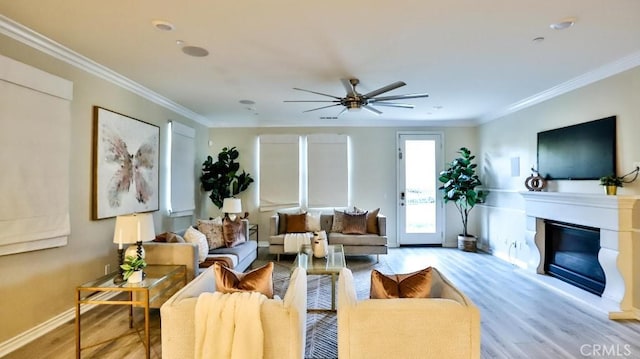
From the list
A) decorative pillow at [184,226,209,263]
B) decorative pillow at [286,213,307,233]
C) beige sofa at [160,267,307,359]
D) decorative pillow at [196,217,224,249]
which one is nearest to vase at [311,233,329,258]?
decorative pillow at [184,226,209,263]

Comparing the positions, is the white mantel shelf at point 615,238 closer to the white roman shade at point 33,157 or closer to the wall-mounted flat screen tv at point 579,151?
the wall-mounted flat screen tv at point 579,151

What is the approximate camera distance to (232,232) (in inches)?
193

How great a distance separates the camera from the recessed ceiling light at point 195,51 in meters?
3.27

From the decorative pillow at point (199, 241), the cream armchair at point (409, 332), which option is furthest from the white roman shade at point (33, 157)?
the cream armchair at point (409, 332)

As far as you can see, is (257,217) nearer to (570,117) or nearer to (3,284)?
(3,284)

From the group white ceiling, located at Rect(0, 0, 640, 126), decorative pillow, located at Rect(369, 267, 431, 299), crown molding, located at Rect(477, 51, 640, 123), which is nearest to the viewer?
decorative pillow, located at Rect(369, 267, 431, 299)

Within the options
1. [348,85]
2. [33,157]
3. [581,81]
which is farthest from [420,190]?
[33,157]

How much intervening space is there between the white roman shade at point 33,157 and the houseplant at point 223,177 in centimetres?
341

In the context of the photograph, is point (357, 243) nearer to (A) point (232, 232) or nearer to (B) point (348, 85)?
(A) point (232, 232)

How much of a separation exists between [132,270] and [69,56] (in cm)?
226

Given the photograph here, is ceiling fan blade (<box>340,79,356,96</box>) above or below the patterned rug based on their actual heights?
above

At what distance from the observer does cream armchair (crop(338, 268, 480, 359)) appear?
173 cm

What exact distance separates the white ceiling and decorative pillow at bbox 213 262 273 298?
1896 millimetres

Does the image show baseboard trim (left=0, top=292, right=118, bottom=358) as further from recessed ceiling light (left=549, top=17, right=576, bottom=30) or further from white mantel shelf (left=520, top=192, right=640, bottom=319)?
white mantel shelf (left=520, top=192, right=640, bottom=319)
